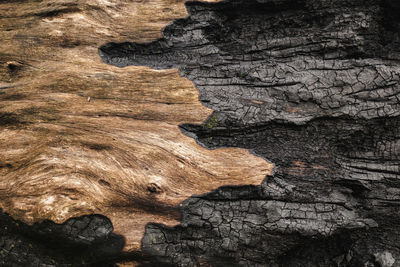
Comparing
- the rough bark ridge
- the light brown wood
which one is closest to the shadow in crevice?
the light brown wood

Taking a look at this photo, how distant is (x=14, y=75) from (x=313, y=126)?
396cm

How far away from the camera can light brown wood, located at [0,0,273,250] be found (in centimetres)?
297

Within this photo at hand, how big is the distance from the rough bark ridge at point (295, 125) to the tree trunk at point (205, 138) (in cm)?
2

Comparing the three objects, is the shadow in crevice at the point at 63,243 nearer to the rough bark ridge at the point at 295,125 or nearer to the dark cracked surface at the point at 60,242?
the dark cracked surface at the point at 60,242

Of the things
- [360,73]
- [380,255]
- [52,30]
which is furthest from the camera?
[52,30]

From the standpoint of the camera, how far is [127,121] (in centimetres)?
312

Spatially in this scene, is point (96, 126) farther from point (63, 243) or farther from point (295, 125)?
point (295, 125)

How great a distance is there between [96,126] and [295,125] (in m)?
2.45

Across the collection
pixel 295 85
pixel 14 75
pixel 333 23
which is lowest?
pixel 14 75

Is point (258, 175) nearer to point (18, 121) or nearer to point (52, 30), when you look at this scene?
point (18, 121)

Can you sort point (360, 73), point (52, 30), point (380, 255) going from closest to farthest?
point (380, 255) → point (360, 73) → point (52, 30)

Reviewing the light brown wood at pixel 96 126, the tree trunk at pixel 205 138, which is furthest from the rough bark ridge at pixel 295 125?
the light brown wood at pixel 96 126

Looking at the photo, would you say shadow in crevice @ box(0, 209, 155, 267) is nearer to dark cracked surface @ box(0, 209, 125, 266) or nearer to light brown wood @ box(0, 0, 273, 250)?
dark cracked surface @ box(0, 209, 125, 266)

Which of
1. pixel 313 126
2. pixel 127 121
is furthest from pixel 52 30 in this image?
pixel 313 126
